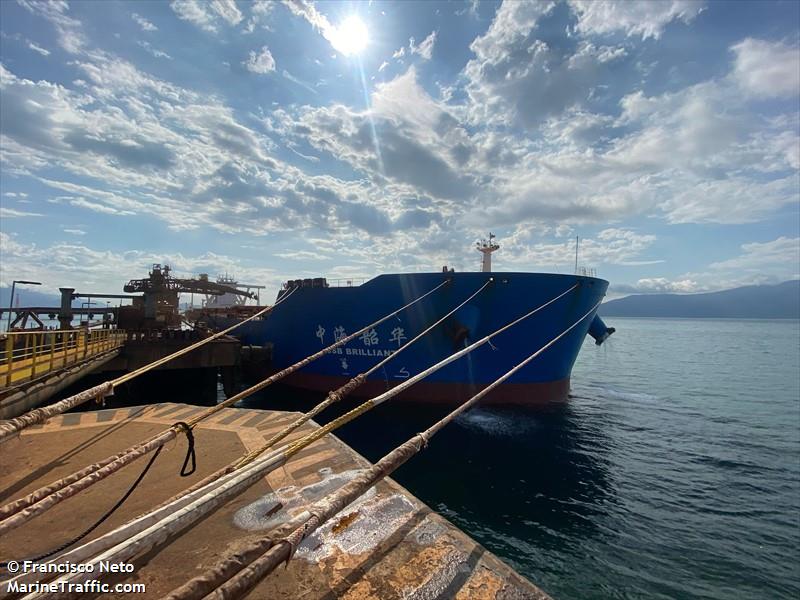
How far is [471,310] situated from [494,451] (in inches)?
217

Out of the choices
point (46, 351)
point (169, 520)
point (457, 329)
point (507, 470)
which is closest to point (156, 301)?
point (46, 351)

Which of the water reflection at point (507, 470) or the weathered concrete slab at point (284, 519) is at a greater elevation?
the weathered concrete slab at point (284, 519)

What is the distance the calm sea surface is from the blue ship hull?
60.4 inches

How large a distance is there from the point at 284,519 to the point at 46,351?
14125mm

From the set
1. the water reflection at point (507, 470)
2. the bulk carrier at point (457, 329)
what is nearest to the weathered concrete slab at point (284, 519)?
the water reflection at point (507, 470)

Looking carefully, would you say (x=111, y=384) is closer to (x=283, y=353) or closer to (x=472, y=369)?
(x=472, y=369)

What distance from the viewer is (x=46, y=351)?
44.3ft

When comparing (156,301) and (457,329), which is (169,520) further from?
(156,301)

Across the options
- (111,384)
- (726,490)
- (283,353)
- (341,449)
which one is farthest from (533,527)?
(283,353)

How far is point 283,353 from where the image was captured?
866 inches

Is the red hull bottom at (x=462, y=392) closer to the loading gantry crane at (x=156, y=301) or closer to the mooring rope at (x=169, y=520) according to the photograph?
the mooring rope at (x=169, y=520)

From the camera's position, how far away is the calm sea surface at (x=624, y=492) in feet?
23.5

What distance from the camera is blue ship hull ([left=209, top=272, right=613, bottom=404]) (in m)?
16.0

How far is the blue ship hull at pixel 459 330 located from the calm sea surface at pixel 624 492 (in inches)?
60.4
